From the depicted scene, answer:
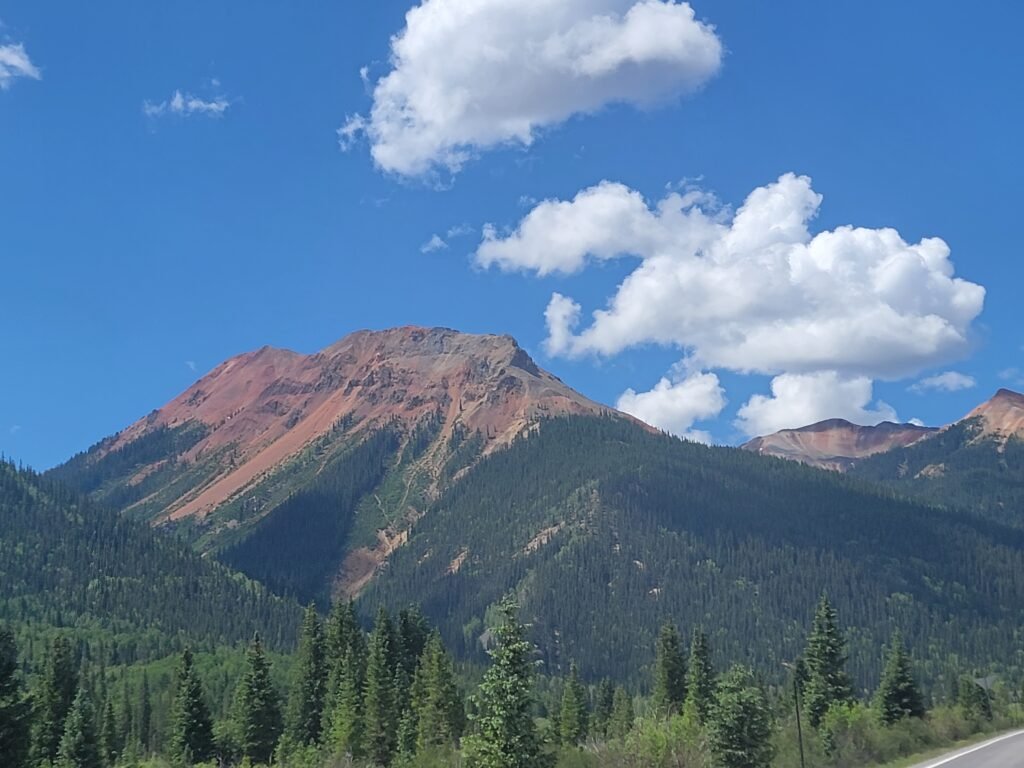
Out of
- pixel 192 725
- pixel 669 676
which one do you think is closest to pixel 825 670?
pixel 669 676

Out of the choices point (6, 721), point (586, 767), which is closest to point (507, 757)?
point (586, 767)

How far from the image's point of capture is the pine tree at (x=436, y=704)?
76.9 meters

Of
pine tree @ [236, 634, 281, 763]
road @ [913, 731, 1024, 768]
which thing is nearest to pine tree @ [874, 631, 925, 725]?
road @ [913, 731, 1024, 768]

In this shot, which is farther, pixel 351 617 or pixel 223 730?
pixel 223 730

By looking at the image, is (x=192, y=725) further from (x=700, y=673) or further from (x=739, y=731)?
(x=739, y=731)

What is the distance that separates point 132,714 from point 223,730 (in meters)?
40.5

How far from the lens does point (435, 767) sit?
56062 millimetres

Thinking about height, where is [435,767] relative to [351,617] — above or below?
below

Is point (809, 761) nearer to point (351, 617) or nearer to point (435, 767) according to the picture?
point (435, 767)

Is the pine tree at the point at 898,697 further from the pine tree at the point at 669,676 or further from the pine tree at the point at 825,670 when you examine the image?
the pine tree at the point at 669,676

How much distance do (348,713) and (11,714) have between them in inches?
1715

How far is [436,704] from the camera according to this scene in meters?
78.1

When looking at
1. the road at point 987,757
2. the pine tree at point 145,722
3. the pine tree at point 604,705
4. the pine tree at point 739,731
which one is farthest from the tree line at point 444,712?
the pine tree at point 145,722

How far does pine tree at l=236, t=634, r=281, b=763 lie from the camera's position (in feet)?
283
